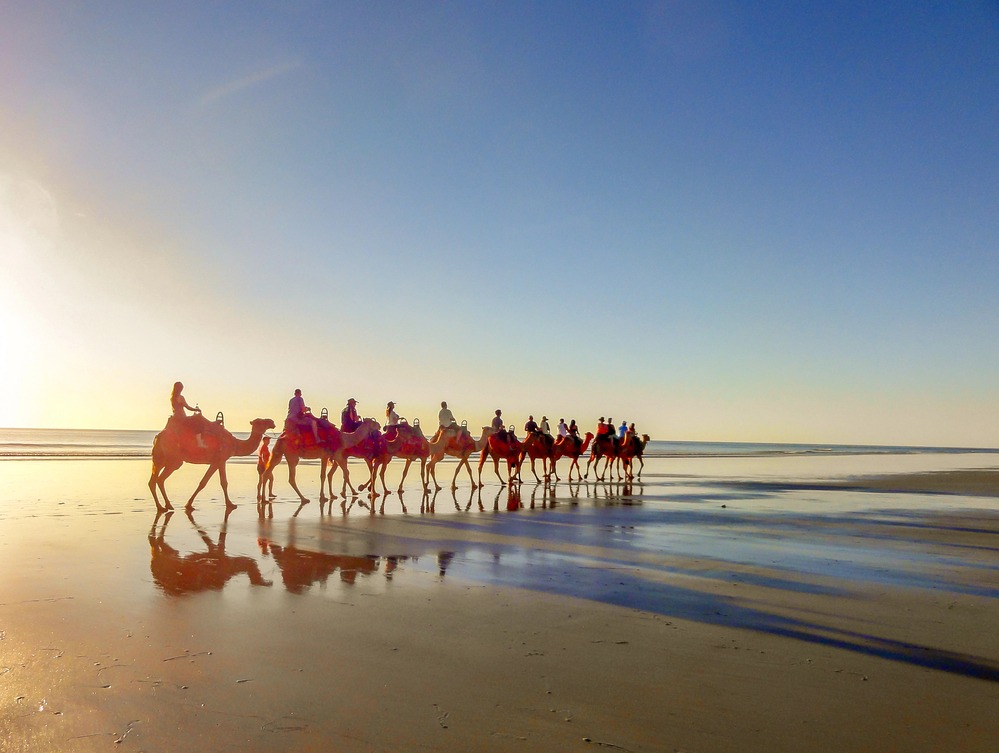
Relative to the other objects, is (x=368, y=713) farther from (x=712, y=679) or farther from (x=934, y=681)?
(x=934, y=681)

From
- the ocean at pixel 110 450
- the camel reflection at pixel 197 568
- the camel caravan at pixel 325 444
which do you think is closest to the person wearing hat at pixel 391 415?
the camel caravan at pixel 325 444

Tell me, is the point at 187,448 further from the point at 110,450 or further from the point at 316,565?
the point at 110,450

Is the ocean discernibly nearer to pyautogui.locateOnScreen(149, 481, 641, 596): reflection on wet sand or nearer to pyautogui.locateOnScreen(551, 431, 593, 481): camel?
pyautogui.locateOnScreen(551, 431, 593, 481): camel

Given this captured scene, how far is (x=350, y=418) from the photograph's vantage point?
66.9 ft

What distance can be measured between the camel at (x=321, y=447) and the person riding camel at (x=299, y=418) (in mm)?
169

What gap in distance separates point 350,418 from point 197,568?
11.5m

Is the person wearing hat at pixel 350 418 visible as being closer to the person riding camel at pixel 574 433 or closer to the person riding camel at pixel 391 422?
the person riding camel at pixel 391 422

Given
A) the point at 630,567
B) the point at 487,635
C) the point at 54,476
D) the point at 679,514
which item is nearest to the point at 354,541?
the point at 630,567

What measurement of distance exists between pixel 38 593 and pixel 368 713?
5317 millimetres

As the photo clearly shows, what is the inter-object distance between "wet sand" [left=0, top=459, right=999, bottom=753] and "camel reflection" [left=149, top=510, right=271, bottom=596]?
0.06 meters

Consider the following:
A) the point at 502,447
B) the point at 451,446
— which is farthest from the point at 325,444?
the point at 502,447

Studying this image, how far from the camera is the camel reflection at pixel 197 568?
26.2 ft

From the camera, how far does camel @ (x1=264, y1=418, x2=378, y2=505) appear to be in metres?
18.8

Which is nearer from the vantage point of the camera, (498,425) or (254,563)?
(254,563)
